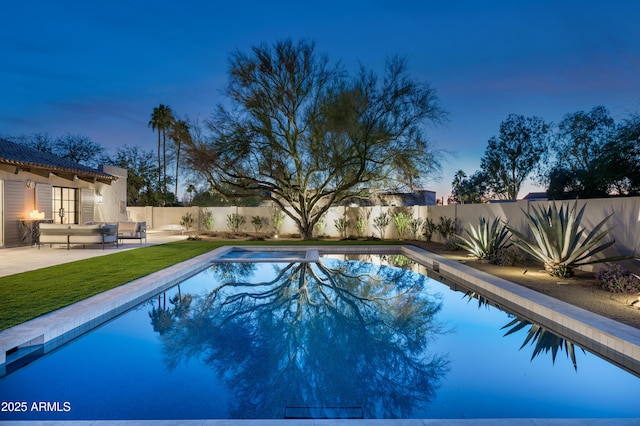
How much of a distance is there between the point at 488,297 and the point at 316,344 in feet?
12.6

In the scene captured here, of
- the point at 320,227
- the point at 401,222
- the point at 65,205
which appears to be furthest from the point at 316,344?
the point at 320,227

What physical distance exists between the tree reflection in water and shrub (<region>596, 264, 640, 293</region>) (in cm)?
276

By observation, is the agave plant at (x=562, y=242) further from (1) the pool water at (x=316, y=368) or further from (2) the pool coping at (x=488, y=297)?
(1) the pool water at (x=316, y=368)

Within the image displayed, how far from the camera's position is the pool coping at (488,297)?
390 cm

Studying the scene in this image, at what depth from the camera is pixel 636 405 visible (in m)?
3.21

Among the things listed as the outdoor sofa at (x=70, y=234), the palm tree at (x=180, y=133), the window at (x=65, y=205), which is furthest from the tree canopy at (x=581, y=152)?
the window at (x=65, y=205)

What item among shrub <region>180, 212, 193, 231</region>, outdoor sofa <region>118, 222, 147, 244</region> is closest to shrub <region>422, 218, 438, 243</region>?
outdoor sofa <region>118, 222, 147, 244</region>

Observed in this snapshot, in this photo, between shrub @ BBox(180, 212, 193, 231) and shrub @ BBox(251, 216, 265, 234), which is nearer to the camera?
shrub @ BBox(251, 216, 265, 234)

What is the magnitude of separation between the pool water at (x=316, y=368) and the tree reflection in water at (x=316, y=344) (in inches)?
0.7

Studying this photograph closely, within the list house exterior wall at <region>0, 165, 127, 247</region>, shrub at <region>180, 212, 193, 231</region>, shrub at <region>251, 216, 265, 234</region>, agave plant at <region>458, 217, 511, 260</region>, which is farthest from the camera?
shrub at <region>180, 212, 193, 231</region>

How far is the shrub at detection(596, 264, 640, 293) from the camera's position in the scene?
20.6 ft

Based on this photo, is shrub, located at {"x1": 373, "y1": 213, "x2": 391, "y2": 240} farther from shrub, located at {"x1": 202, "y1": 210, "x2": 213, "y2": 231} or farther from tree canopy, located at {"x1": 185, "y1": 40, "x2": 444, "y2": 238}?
shrub, located at {"x1": 202, "y1": 210, "x2": 213, "y2": 231}

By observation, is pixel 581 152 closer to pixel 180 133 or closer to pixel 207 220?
pixel 207 220

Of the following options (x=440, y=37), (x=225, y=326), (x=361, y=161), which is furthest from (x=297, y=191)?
(x=225, y=326)
